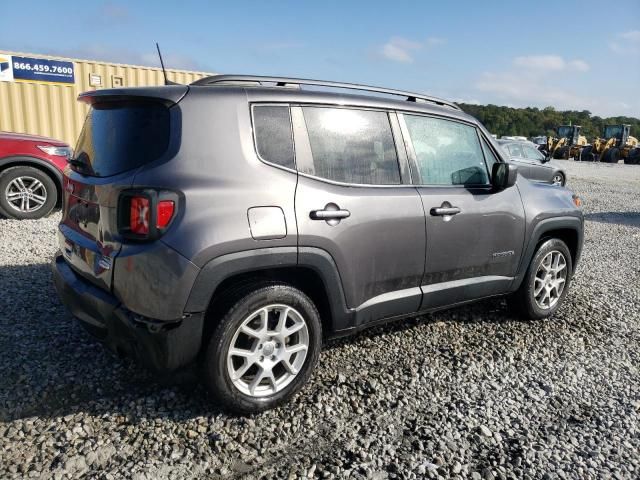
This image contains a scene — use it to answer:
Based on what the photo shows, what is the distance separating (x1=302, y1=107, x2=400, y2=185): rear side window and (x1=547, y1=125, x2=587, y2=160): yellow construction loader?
37.1 metres

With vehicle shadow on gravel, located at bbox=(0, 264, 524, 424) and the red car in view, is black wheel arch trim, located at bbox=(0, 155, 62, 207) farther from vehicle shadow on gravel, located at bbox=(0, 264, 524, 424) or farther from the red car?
vehicle shadow on gravel, located at bbox=(0, 264, 524, 424)

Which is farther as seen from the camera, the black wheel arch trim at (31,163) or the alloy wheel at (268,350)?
the black wheel arch trim at (31,163)

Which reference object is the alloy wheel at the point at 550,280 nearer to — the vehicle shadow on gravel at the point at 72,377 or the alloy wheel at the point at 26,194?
the vehicle shadow on gravel at the point at 72,377

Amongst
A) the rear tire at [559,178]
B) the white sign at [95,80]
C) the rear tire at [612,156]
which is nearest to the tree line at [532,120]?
the rear tire at [612,156]

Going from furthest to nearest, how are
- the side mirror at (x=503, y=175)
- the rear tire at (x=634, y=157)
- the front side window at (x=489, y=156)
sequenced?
the rear tire at (x=634, y=157)
the front side window at (x=489, y=156)
the side mirror at (x=503, y=175)

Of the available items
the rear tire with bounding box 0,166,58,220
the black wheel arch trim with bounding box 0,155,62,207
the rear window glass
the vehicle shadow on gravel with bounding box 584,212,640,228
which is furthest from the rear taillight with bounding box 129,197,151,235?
the vehicle shadow on gravel with bounding box 584,212,640,228

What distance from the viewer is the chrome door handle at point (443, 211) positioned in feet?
10.9

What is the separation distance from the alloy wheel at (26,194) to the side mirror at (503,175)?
21.4 ft

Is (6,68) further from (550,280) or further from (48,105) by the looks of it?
(550,280)

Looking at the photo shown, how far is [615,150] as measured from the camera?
34.2 m

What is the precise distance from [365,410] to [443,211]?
1407 millimetres

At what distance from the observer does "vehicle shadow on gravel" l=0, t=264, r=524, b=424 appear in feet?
9.07

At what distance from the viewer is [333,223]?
9.30 feet

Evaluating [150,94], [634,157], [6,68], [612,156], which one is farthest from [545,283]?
[634,157]
